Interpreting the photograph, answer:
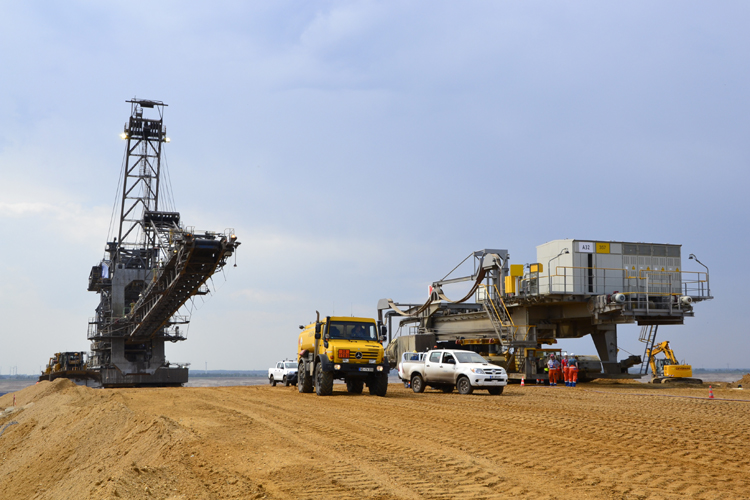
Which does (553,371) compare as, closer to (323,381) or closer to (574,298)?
(574,298)

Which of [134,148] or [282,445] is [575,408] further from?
[134,148]

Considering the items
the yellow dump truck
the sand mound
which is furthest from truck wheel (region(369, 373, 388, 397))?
the sand mound

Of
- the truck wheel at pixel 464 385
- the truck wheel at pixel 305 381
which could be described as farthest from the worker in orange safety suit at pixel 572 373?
the truck wheel at pixel 305 381

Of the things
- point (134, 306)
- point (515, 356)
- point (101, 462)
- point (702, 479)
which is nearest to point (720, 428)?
point (702, 479)

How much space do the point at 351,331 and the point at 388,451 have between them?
11.8 m

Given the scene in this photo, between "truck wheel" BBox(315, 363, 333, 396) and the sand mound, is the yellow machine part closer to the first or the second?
"truck wheel" BBox(315, 363, 333, 396)

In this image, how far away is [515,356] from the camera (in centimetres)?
3067

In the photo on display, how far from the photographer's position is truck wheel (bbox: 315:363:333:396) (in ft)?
67.6

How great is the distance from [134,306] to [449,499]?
43.6m

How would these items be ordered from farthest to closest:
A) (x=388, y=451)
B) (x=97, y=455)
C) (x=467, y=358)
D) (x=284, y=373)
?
(x=284, y=373) → (x=467, y=358) → (x=97, y=455) → (x=388, y=451)

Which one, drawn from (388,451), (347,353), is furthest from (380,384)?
(388,451)

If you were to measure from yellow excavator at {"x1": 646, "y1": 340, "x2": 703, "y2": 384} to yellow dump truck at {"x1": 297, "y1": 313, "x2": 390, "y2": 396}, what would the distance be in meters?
17.2

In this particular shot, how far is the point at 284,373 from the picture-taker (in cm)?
3120

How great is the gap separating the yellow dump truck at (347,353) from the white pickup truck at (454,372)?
2.75m
